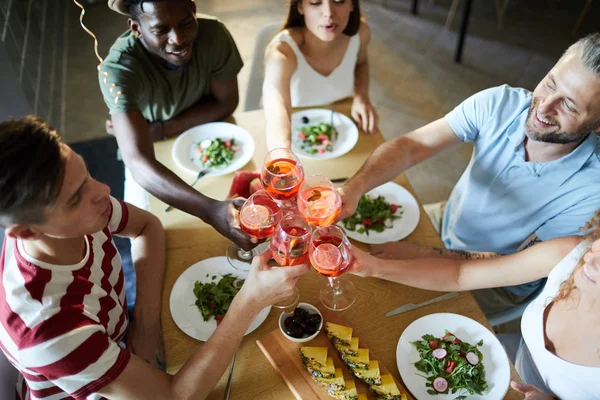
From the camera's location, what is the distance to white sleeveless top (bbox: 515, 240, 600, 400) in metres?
1.35

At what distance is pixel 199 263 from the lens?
1587 mm

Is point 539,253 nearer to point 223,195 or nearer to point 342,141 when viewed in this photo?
point 342,141

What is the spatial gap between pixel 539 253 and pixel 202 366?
3.41 feet

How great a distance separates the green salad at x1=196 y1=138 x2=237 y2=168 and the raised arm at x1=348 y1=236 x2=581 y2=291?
76 centimetres

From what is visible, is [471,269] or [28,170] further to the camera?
[471,269]

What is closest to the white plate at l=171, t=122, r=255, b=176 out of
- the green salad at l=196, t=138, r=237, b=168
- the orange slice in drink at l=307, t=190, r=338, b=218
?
the green salad at l=196, t=138, r=237, b=168

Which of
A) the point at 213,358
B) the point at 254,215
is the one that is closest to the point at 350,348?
the point at 213,358

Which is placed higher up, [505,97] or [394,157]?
[505,97]

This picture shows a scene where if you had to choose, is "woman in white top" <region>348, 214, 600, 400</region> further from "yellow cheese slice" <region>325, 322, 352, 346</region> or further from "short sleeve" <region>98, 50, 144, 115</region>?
"short sleeve" <region>98, 50, 144, 115</region>

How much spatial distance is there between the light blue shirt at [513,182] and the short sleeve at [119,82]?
1.23m

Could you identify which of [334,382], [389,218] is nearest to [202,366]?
[334,382]

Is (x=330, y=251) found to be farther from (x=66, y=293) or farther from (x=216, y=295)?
(x=66, y=293)

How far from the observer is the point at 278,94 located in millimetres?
2068

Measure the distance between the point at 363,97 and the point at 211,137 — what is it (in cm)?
72
